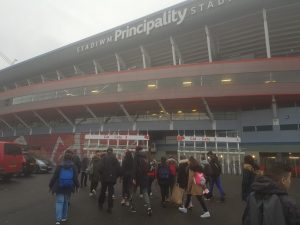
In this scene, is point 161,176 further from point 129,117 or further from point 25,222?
point 129,117

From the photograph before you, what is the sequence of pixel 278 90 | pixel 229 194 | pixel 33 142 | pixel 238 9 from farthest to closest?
pixel 33 142 < pixel 238 9 < pixel 278 90 < pixel 229 194

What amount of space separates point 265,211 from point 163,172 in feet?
22.4

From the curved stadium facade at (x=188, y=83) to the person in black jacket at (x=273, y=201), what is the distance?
2496 cm

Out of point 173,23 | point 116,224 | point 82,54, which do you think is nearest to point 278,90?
point 173,23

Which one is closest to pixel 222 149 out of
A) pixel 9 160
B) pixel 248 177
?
pixel 9 160

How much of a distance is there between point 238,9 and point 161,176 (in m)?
24.5

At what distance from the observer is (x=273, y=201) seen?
2621 millimetres

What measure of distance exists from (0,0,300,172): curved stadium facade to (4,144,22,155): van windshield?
15150 mm

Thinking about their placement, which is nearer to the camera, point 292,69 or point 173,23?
point 292,69

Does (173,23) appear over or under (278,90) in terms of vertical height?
over

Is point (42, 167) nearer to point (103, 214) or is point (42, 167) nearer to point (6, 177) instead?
point (6, 177)

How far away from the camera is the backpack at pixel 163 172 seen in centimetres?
934

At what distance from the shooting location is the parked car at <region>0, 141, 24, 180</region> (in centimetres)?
1612

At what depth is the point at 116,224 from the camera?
683 cm
